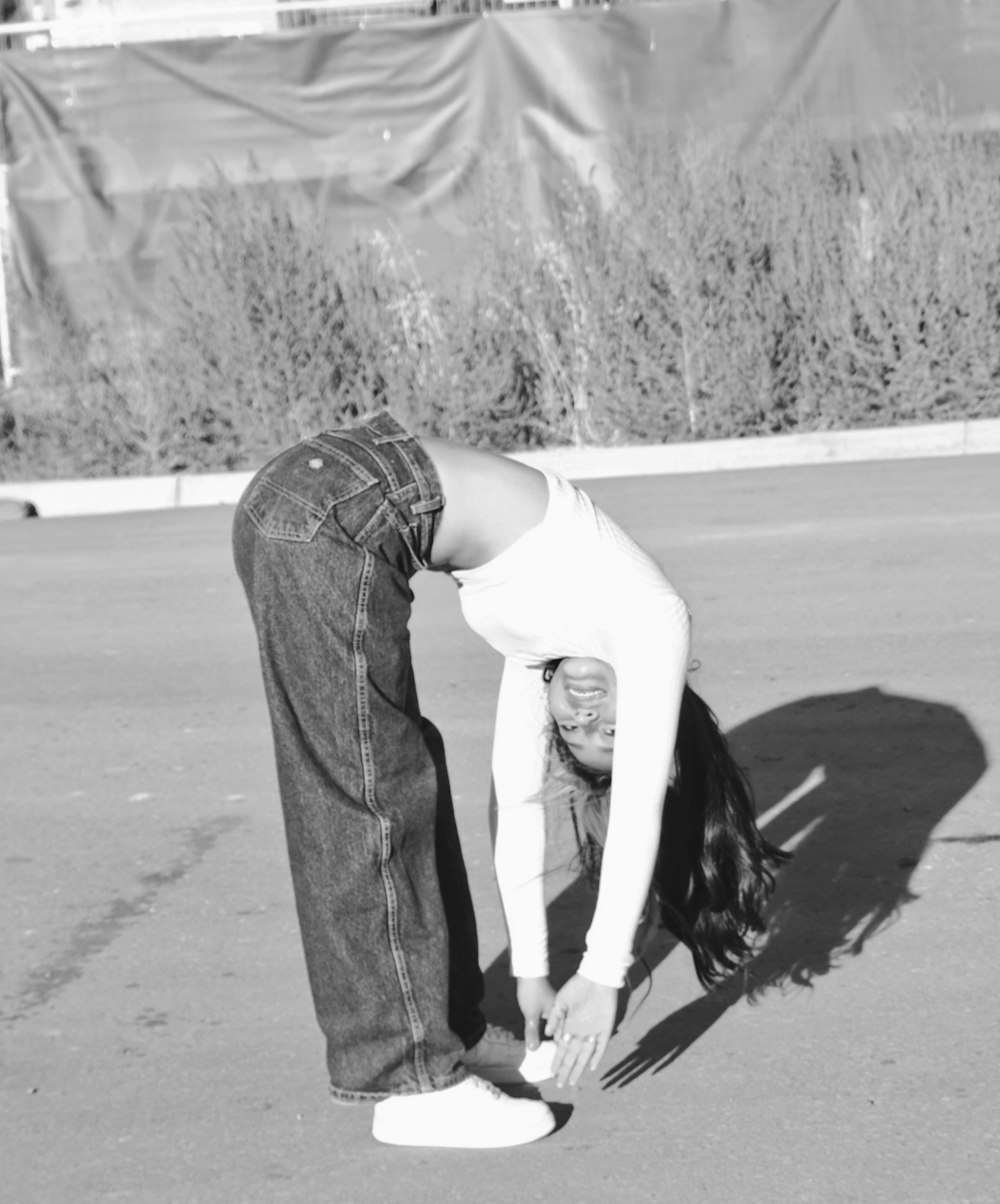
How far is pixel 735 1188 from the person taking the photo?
299 centimetres

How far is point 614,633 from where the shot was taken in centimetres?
285

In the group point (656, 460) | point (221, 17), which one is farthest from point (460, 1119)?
point (221, 17)

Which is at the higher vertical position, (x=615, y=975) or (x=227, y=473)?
(x=615, y=975)

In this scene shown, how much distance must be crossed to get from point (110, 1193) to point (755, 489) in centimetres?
787

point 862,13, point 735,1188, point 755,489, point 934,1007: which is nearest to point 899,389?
point 755,489

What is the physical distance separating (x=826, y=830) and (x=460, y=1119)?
186cm

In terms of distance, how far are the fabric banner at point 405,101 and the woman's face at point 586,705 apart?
1133 centimetres

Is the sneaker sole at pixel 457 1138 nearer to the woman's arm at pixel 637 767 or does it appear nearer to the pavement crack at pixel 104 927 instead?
the woman's arm at pixel 637 767

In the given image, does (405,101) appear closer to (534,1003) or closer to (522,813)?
(522,813)

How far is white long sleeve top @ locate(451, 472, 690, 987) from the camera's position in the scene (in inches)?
111

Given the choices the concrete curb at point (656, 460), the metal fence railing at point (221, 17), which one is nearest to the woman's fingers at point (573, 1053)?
the concrete curb at point (656, 460)

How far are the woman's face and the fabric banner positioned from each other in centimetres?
1133

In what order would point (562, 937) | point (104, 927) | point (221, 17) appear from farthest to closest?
1. point (221, 17)
2. point (104, 927)
3. point (562, 937)

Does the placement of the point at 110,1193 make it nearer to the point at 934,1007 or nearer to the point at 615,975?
the point at 615,975
